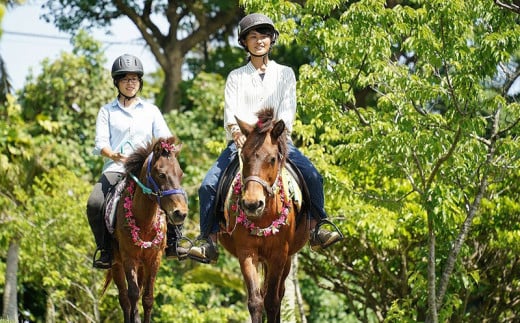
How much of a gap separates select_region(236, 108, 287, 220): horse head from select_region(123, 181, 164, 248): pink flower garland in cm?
193

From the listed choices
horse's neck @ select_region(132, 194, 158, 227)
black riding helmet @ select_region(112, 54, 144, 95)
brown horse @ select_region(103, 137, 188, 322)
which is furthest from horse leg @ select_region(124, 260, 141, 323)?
black riding helmet @ select_region(112, 54, 144, 95)

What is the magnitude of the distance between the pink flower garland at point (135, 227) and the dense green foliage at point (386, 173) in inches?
171

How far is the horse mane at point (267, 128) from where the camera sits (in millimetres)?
9117

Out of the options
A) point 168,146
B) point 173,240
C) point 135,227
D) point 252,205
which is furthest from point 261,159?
point 173,240

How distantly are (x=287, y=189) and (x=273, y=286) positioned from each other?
3.46 feet

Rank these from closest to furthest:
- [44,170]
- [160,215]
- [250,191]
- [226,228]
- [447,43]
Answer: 1. [250,191]
2. [226,228]
3. [160,215]
4. [447,43]
5. [44,170]

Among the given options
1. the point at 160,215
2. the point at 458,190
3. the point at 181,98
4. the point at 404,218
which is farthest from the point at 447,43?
the point at 181,98

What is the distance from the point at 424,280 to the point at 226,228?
22.6 ft

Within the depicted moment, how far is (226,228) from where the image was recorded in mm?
10070

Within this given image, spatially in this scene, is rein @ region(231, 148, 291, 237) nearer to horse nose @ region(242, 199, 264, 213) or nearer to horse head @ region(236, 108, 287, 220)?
horse head @ region(236, 108, 287, 220)

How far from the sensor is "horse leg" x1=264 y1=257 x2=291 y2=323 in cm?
983

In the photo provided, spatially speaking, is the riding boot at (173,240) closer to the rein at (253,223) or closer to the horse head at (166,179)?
the horse head at (166,179)

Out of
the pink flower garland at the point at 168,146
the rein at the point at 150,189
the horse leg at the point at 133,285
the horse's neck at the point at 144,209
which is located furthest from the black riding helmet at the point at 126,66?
the horse leg at the point at 133,285

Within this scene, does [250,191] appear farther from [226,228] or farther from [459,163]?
[459,163]
